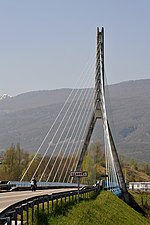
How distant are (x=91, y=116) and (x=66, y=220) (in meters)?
50.0

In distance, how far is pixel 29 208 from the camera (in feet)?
69.8

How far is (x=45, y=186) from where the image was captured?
201 feet

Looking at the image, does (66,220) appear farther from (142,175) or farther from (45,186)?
(142,175)

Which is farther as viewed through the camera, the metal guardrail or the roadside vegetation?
the roadside vegetation

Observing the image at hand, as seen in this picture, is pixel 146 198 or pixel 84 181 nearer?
pixel 84 181

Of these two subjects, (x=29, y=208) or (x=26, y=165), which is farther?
(x=26, y=165)

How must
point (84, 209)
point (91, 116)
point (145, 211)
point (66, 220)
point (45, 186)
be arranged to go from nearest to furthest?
point (66, 220), point (84, 209), point (45, 186), point (91, 116), point (145, 211)

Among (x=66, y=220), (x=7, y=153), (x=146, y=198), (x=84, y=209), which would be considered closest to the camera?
(x=66, y=220)

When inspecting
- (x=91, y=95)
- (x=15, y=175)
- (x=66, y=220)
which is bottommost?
(x=66, y=220)

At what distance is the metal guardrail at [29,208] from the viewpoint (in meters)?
14.4

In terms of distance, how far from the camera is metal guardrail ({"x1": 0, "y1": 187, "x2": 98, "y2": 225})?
567 inches

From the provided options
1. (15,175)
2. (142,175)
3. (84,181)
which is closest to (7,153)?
(15,175)

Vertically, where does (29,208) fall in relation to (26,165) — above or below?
below

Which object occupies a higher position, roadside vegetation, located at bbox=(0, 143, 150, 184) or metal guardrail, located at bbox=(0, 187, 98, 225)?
roadside vegetation, located at bbox=(0, 143, 150, 184)
